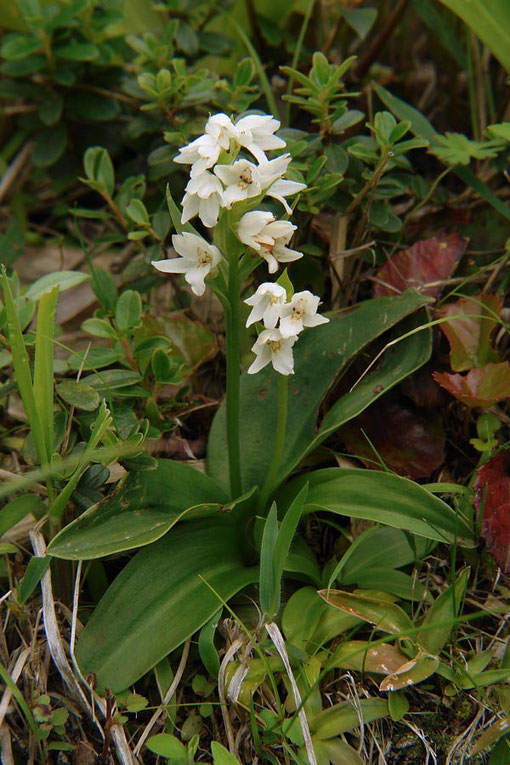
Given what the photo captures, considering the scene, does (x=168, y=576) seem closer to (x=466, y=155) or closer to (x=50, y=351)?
(x=50, y=351)

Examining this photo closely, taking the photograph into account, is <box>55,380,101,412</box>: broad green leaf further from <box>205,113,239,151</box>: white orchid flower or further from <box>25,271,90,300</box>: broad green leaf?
<box>205,113,239,151</box>: white orchid flower

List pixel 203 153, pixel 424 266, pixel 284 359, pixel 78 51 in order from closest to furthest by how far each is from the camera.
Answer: pixel 203 153 < pixel 284 359 < pixel 424 266 < pixel 78 51

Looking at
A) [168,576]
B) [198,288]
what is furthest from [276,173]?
[168,576]

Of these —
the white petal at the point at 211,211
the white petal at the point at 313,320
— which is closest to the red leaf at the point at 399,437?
the white petal at the point at 313,320

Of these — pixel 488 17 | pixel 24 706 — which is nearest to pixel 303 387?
pixel 24 706

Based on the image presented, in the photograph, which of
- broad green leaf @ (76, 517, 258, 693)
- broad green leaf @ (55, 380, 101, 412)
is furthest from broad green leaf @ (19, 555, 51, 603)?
broad green leaf @ (55, 380, 101, 412)

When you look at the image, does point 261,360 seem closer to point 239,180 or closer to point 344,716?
point 239,180

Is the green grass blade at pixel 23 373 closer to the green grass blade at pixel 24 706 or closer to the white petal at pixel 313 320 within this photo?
the green grass blade at pixel 24 706
